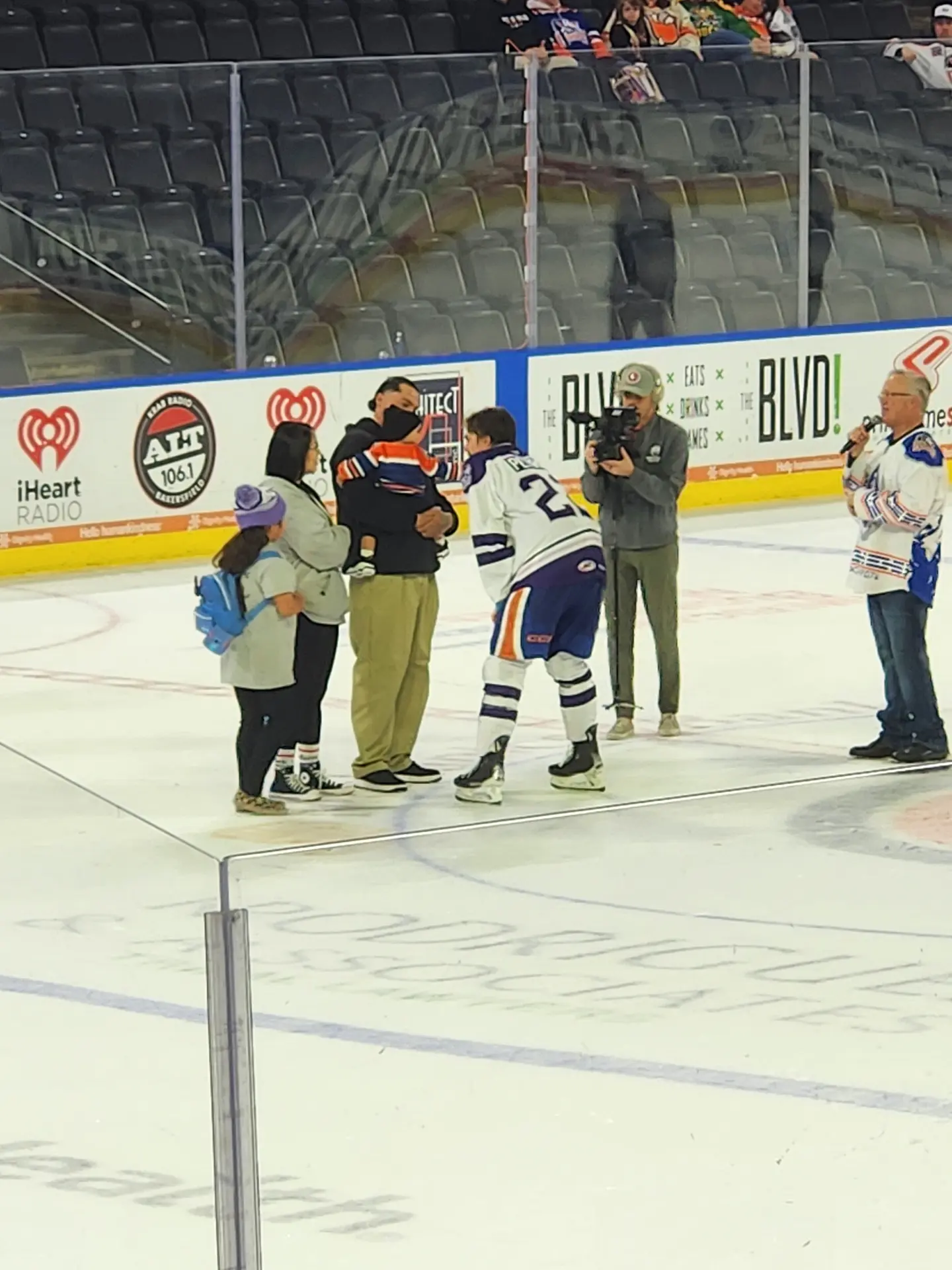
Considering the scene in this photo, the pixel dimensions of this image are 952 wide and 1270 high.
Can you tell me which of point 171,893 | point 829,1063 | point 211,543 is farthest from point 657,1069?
point 211,543

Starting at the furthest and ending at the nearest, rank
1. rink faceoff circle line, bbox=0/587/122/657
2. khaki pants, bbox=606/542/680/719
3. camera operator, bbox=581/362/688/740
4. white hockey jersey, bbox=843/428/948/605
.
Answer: rink faceoff circle line, bbox=0/587/122/657 < khaki pants, bbox=606/542/680/719 < camera operator, bbox=581/362/688/740 < white hockey jersey, bbox=843/428/948/605

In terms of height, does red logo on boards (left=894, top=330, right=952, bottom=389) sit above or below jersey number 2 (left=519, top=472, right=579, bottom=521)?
above

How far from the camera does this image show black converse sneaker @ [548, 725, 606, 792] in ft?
26.3

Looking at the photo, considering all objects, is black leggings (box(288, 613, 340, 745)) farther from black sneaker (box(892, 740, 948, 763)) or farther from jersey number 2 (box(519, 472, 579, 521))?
black sneaker (box(892, 740, 948, 763))

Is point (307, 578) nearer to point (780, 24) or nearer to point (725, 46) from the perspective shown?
point (725, 46)

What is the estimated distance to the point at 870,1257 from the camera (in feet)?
9.61

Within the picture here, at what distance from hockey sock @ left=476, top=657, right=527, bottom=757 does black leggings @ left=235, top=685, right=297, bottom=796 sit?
0.61m

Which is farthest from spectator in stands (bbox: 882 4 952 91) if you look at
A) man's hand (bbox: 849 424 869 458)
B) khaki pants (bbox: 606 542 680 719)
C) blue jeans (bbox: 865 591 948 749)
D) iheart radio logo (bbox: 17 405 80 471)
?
blue jeans (bbox: 865 591 948 749)

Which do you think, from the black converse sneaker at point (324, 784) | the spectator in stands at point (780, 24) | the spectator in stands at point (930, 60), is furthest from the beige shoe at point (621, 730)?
the spectator in stands at point (780, 24)

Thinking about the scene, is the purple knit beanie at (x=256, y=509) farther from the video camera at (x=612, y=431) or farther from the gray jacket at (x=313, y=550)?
the video camera at (x=612, y=431)

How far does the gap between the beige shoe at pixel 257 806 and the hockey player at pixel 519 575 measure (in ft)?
1.87

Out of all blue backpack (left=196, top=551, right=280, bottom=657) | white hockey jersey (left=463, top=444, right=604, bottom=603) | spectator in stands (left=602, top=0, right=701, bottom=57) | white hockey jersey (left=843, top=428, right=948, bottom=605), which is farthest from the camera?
spectator in stands (left=602, top=0, right=701, bottom=57)

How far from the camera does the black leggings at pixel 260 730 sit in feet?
25.0

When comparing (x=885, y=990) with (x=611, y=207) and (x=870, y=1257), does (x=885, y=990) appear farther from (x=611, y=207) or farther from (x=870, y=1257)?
(x=611, y=207)
